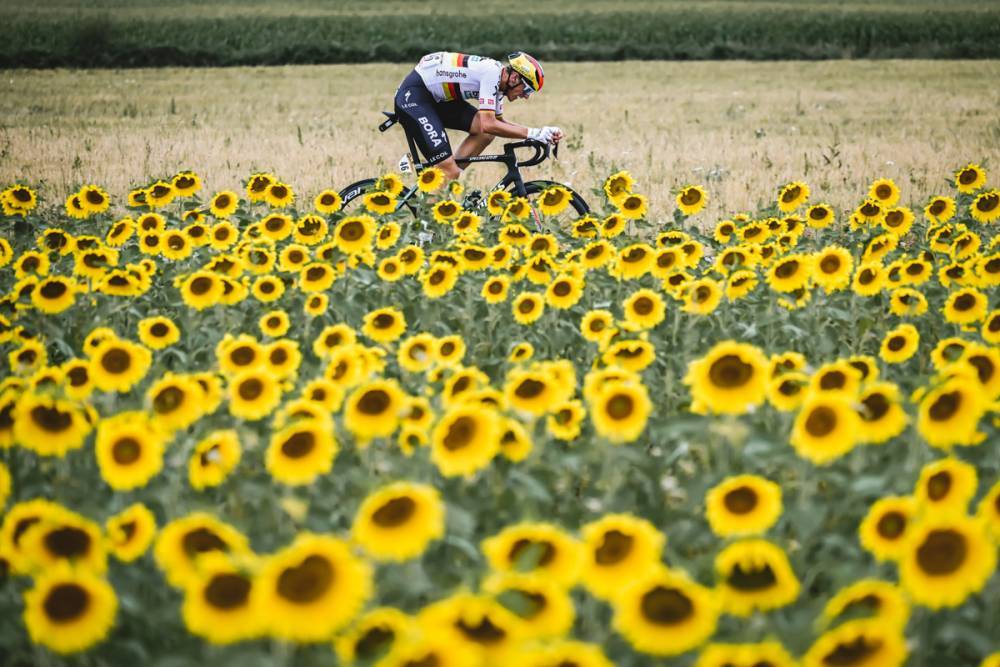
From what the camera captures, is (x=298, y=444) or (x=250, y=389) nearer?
(x=298, y=444)

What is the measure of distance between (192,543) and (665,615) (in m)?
0.94

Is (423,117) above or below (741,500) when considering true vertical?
above

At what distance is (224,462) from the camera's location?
7.51 feet

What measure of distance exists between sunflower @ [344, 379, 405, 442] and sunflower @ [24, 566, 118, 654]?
0.79 meters

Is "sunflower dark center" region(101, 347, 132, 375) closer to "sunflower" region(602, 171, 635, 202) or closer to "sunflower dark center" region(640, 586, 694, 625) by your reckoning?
"sunflower dark center" region(640, 586, 694, 625)

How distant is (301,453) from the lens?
223 centimetres

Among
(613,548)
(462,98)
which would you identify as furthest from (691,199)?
(613,548)

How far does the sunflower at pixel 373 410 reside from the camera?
7.76ft

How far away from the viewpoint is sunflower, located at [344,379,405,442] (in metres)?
2.37

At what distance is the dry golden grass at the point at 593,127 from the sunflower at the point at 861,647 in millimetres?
6630

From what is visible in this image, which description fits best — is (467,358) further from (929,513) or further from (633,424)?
(929,513)

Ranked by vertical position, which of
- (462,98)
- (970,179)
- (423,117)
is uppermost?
(462,98)

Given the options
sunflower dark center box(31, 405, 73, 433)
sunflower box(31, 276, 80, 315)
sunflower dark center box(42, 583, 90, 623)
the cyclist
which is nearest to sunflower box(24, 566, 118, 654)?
sunflower dark center box(42, 583, 90, 623)

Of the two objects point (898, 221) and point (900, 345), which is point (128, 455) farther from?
point (898, 221)
